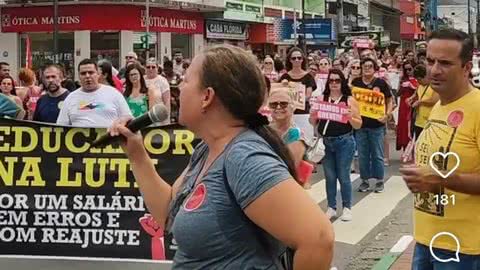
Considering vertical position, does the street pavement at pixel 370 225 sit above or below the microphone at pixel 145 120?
below

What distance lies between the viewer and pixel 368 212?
32.8 feet

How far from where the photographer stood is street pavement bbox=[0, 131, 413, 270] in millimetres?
6590

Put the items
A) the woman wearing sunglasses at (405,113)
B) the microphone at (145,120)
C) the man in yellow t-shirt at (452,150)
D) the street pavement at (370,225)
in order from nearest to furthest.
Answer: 1. the microphone at (145,120)
2. the man in yellow t-shirt at (452,150)
3. the street pavement at (370,225)
4. the woman wearing sunglasses at (405,113)

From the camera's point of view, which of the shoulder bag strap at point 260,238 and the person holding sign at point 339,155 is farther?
the person holding sign at point 339,155

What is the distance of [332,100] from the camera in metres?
9.80

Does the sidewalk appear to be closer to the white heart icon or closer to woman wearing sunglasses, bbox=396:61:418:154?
the white heart icon

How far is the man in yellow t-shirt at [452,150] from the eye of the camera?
3.53 meters

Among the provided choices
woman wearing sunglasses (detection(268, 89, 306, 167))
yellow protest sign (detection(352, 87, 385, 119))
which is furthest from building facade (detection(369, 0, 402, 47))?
woman wearing sunglasses (detection(268, 89, 306, 167))

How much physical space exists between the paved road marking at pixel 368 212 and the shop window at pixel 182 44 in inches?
1172

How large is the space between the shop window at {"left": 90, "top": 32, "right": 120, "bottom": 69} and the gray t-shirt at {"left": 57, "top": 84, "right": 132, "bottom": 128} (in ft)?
96.1

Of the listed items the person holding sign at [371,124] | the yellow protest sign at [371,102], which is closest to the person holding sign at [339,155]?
the person holding sign at [371,124]

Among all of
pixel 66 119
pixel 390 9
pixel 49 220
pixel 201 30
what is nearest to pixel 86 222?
pixel 49 220

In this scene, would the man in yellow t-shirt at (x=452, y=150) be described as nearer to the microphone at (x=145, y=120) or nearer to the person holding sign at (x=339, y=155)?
the microphone at (x=145, y=120)

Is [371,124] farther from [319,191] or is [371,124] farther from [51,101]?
[51,101]
